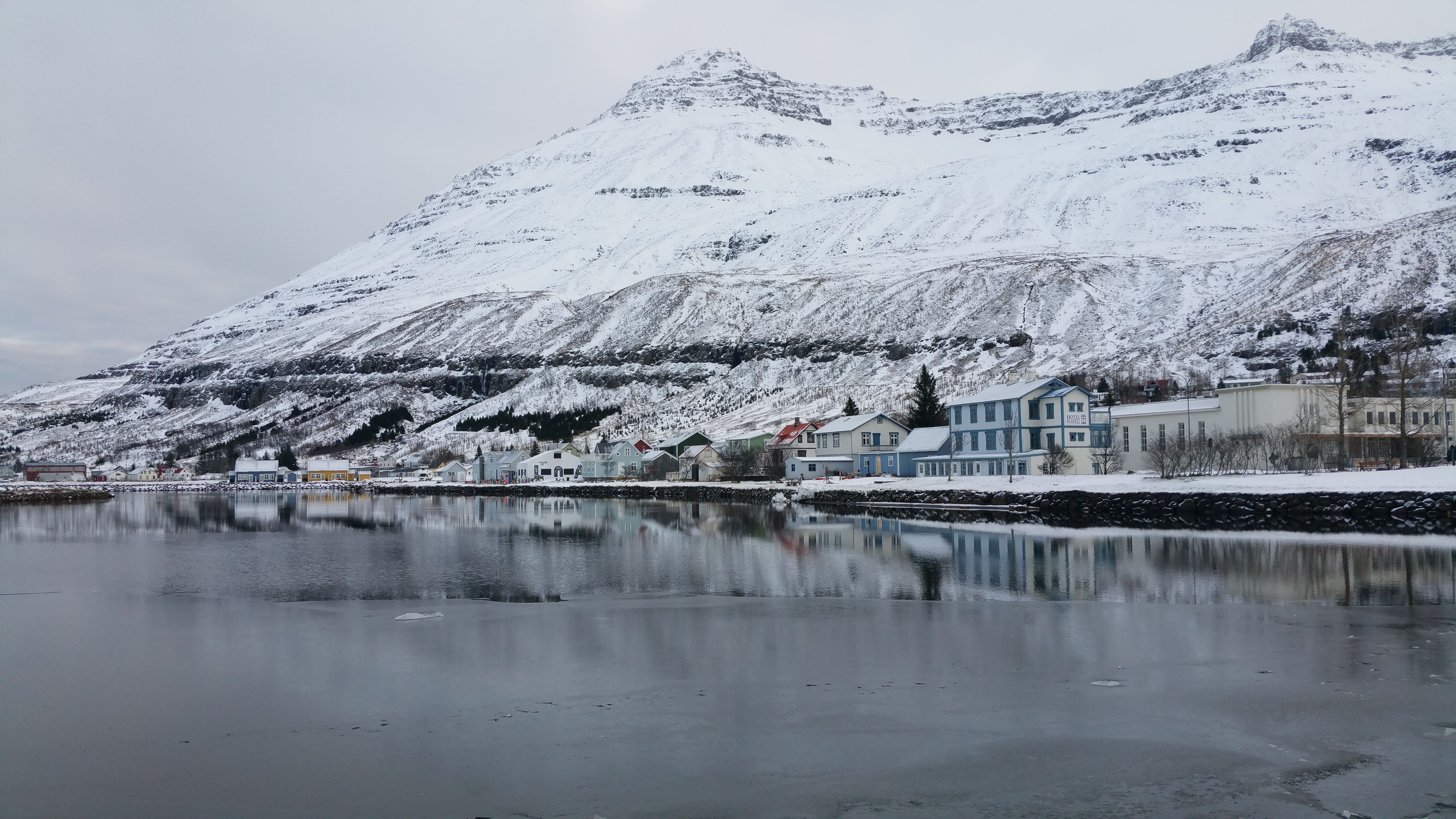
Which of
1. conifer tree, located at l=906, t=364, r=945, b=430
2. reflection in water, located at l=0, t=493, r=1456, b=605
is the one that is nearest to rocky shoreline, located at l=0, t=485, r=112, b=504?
reflection in water, located at l=0, t=493, r=1456, b=605

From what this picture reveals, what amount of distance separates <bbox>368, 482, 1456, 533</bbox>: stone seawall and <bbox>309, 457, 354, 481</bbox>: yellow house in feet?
332

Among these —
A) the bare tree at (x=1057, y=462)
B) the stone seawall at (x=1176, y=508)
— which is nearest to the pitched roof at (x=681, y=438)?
the stone seawall at (x=1176, y=508)

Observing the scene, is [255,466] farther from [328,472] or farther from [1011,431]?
[1011,431]

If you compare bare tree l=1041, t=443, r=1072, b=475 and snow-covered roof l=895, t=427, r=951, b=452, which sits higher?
snow-covered roof l=895, t=427, r=951, b=452

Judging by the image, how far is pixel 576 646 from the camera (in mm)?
16891

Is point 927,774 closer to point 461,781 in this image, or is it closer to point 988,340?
point 461,781

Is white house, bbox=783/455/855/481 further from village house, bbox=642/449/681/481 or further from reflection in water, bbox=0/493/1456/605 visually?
reflection in water, bbox=0/493/1456/605

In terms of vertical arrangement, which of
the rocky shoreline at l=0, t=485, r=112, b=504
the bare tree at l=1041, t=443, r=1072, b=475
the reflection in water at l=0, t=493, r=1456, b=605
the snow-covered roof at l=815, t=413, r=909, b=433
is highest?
the snow-covered roof at l=815, t=413, r=909, b=433

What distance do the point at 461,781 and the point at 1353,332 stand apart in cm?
13435

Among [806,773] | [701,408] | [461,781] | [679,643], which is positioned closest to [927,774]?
[806,773]

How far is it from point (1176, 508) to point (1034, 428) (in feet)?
59.4

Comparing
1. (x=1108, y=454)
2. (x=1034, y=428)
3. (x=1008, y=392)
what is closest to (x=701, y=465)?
(x=1008, y=392)

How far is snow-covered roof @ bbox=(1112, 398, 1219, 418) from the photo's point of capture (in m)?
57.9

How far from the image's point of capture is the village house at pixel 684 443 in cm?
10731
